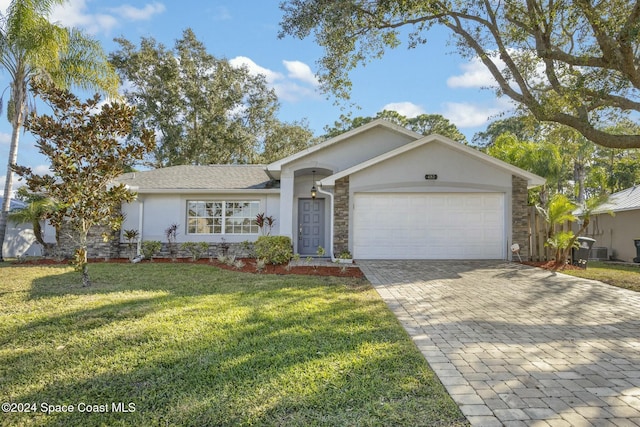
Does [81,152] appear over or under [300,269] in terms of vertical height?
over

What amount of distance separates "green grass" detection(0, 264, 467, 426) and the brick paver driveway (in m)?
0.40

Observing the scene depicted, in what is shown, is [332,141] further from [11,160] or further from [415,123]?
[415,123]

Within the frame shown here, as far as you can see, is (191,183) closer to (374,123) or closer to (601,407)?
(374,123)

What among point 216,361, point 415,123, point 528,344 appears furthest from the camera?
point 415,123

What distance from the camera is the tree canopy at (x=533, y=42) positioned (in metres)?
9.12

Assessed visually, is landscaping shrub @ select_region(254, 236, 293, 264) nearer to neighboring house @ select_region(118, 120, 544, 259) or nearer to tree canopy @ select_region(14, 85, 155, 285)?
neighboring house @ select_region(118, 120, 544, 259)

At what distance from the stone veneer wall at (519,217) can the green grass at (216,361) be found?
821 centimetres

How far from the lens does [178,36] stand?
2538 cm

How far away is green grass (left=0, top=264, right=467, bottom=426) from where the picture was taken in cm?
304

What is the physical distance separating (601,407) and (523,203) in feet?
35.8

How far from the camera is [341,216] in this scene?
12852mm

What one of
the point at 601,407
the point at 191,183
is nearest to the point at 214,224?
the point at 191,183

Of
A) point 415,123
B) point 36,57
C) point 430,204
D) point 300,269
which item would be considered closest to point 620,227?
point 430,204

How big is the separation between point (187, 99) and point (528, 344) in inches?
1018
